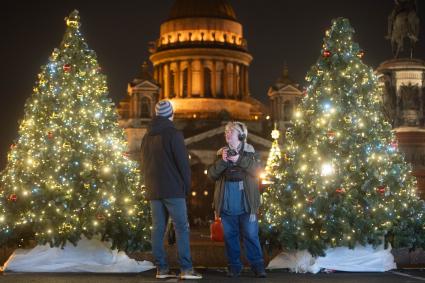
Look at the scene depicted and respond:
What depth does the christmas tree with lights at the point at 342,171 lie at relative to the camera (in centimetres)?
1424

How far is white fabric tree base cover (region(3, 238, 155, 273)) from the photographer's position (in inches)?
524

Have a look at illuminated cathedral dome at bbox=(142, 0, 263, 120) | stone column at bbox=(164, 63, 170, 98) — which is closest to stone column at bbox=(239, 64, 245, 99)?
illuminated cathedral dome at bbox=(142, 0, 263, 120)

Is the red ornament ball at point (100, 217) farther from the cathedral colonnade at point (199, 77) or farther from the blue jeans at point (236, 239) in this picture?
the cathedral colonnade at point (199, 77)

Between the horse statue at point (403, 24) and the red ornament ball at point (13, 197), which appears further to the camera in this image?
the horse statue at point (403, 24)

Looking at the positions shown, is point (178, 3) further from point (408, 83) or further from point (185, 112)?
point (408, 83)

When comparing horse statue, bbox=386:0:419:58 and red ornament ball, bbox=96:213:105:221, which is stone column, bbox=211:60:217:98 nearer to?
horse statue, bbox=386:0:419:58

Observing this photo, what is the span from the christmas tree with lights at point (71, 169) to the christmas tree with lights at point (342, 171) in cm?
221

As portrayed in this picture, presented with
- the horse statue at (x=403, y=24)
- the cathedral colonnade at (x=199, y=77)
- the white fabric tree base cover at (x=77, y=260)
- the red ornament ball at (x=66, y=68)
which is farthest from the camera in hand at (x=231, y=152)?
the cathedral colonnade at (x=199, y=77)

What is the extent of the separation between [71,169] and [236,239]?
320 centimetres

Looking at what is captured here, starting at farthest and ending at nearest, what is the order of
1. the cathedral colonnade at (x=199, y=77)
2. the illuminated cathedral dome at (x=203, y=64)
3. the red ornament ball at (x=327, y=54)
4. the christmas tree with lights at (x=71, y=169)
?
1. the cathedral colonnade at (x=199, y=77)
2. the illuminated cathedral dome at (x=203, y=64)
3. the red ornament ball at (x=327, y=54)
4. the christmas tree with lights at (x=71, y=169)

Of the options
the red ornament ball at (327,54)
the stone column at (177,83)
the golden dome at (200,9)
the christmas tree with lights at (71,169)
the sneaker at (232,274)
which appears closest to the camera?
the sneaker at (232,274)

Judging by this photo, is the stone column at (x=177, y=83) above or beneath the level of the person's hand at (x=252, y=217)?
above

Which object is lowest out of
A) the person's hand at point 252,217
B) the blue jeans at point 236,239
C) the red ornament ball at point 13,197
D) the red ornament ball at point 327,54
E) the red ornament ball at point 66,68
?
the blue jeans at point 236,239

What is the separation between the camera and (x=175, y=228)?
1184 centimetres
